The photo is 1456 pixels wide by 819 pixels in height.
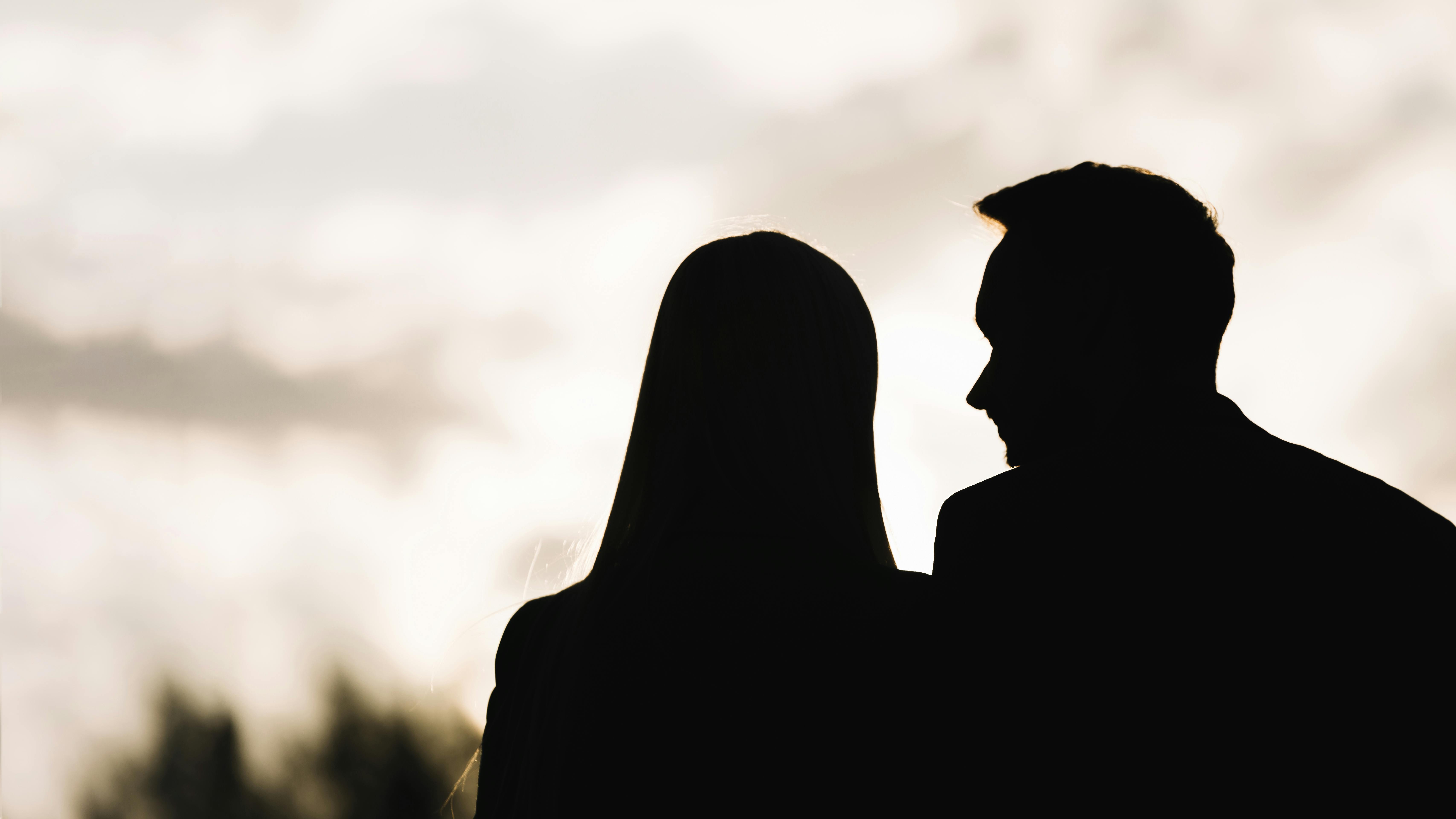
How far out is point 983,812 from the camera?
1.94m

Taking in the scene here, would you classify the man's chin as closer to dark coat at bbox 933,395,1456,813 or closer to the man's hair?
the man's hair

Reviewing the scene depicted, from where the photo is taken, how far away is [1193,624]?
72.1 inches

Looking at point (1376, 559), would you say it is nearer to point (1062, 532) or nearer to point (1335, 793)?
point (1335, 793)

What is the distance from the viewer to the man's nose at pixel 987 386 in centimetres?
294

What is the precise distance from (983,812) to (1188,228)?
173 cm

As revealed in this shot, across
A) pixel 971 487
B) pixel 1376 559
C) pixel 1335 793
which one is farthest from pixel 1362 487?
pixel 971 487

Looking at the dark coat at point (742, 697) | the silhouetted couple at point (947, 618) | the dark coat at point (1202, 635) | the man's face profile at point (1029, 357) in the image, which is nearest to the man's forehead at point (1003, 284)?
the man's face profile at point (1029, 357)

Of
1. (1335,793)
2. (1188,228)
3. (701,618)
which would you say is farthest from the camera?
(1188,228)

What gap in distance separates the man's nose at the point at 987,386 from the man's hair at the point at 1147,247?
0.32 meters

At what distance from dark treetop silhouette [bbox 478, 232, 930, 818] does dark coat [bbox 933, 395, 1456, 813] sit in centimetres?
22

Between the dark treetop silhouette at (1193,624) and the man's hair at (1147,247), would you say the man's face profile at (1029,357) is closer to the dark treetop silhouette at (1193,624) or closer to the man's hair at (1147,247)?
the man's hair at (1147,247)

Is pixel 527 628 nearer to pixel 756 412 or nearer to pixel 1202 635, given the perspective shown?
pixel 756 412

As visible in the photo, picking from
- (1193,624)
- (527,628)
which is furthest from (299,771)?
(1193,624)

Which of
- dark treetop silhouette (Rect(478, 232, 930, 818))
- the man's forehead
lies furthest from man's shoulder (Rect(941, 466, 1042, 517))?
the man's forehead
